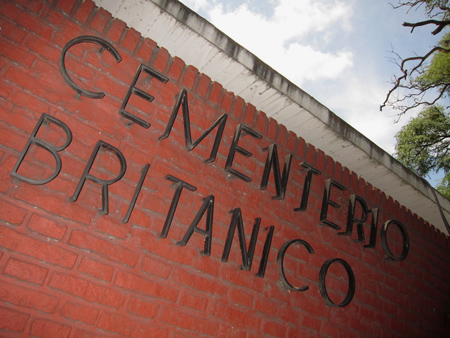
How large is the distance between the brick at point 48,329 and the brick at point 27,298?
2.1 inches

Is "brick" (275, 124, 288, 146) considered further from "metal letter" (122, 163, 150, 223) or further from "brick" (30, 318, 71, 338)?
"brick" (30, 318, 71, 338)

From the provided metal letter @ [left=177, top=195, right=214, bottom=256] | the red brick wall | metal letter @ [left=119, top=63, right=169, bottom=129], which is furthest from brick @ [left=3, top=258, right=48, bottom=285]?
metal letter @ [left=119, top=63, right=169, bottom=129]

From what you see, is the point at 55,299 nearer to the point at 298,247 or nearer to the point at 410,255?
the point at 298,247

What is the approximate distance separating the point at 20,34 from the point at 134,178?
3.54ft

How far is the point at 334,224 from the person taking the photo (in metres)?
Answer: 2.62

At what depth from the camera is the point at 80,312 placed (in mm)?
1575

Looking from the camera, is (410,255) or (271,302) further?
(410,255)

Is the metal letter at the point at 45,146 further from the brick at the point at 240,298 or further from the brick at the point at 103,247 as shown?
the brick at the point at 240,298

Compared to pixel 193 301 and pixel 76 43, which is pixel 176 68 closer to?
pixel 76 43

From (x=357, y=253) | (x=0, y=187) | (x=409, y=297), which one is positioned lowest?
(x=0, y=187)

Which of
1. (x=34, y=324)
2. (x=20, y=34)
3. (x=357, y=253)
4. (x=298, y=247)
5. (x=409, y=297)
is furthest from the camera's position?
(x=409, y=297)

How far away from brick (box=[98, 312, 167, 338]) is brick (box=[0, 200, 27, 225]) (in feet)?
2.21

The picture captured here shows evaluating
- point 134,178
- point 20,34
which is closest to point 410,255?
point 134,178

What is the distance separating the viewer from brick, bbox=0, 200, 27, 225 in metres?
1.53
